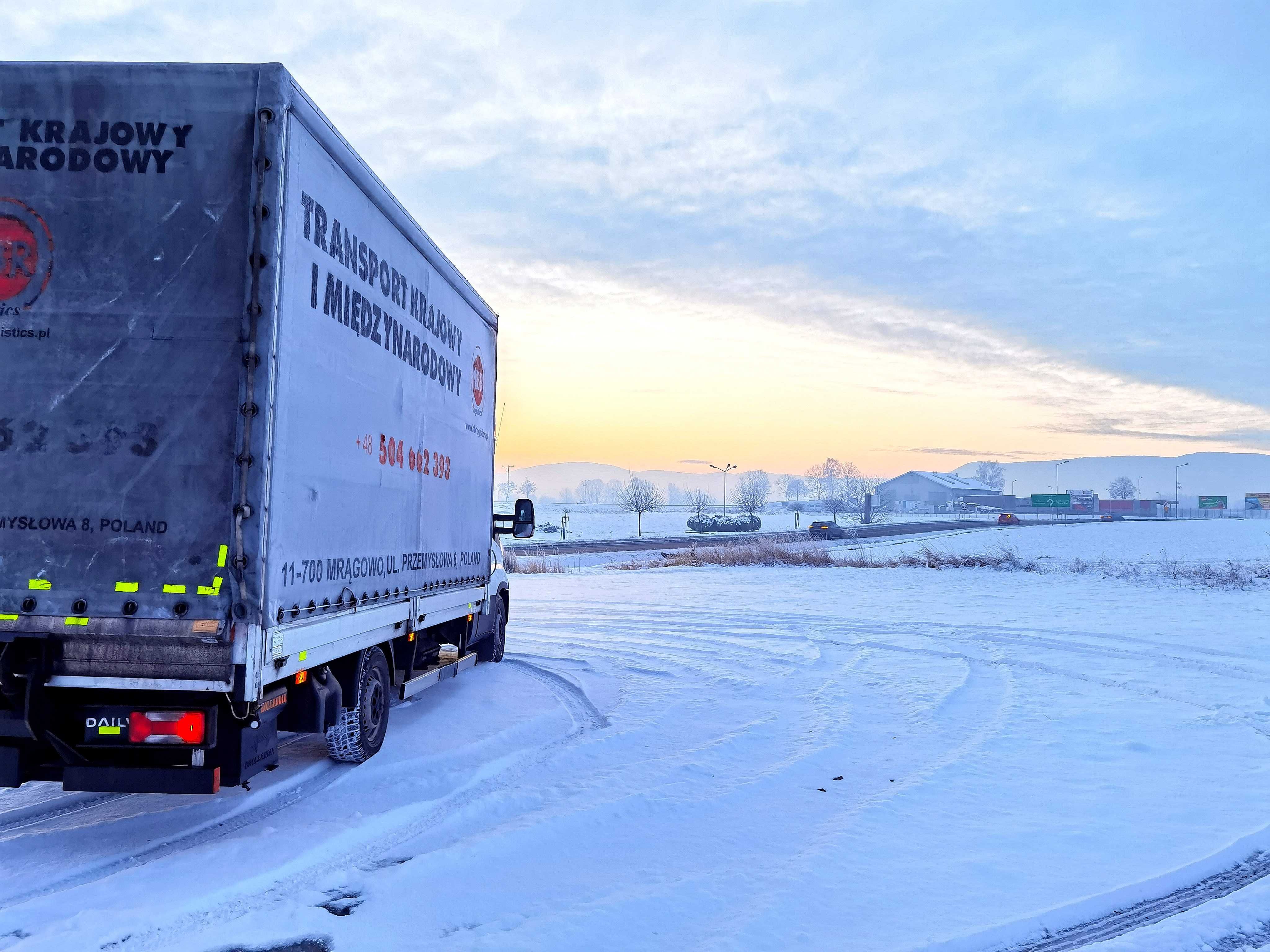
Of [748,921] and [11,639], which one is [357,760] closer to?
[11,639]

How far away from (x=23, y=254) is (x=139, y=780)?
2.80m

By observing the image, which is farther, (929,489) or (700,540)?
(929,489)

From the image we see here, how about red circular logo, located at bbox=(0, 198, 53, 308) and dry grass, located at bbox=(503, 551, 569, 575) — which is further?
dry grass, located at bbox=(503, 551, 569, 575)

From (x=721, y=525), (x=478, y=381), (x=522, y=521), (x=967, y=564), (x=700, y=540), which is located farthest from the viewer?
(x=721, y=525)

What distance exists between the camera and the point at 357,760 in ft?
19.2

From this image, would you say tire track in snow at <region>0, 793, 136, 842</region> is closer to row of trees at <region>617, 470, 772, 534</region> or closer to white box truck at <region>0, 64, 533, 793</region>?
white box truck at <region>0, 64, 533, 793</region>

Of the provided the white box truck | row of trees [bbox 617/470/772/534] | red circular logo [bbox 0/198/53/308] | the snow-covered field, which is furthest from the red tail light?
row of trees [bbox 617/470/772/534]

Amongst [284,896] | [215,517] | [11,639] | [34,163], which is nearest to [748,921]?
[284,896]

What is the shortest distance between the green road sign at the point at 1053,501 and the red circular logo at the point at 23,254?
13325 cm

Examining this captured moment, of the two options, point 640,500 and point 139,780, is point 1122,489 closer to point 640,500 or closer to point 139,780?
point 640,500

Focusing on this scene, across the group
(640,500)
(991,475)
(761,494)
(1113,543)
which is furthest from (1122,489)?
(1113,543)

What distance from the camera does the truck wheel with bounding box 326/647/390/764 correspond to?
225 inches

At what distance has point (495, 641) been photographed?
9.84 meters

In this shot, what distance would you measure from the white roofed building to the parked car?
103 metres
